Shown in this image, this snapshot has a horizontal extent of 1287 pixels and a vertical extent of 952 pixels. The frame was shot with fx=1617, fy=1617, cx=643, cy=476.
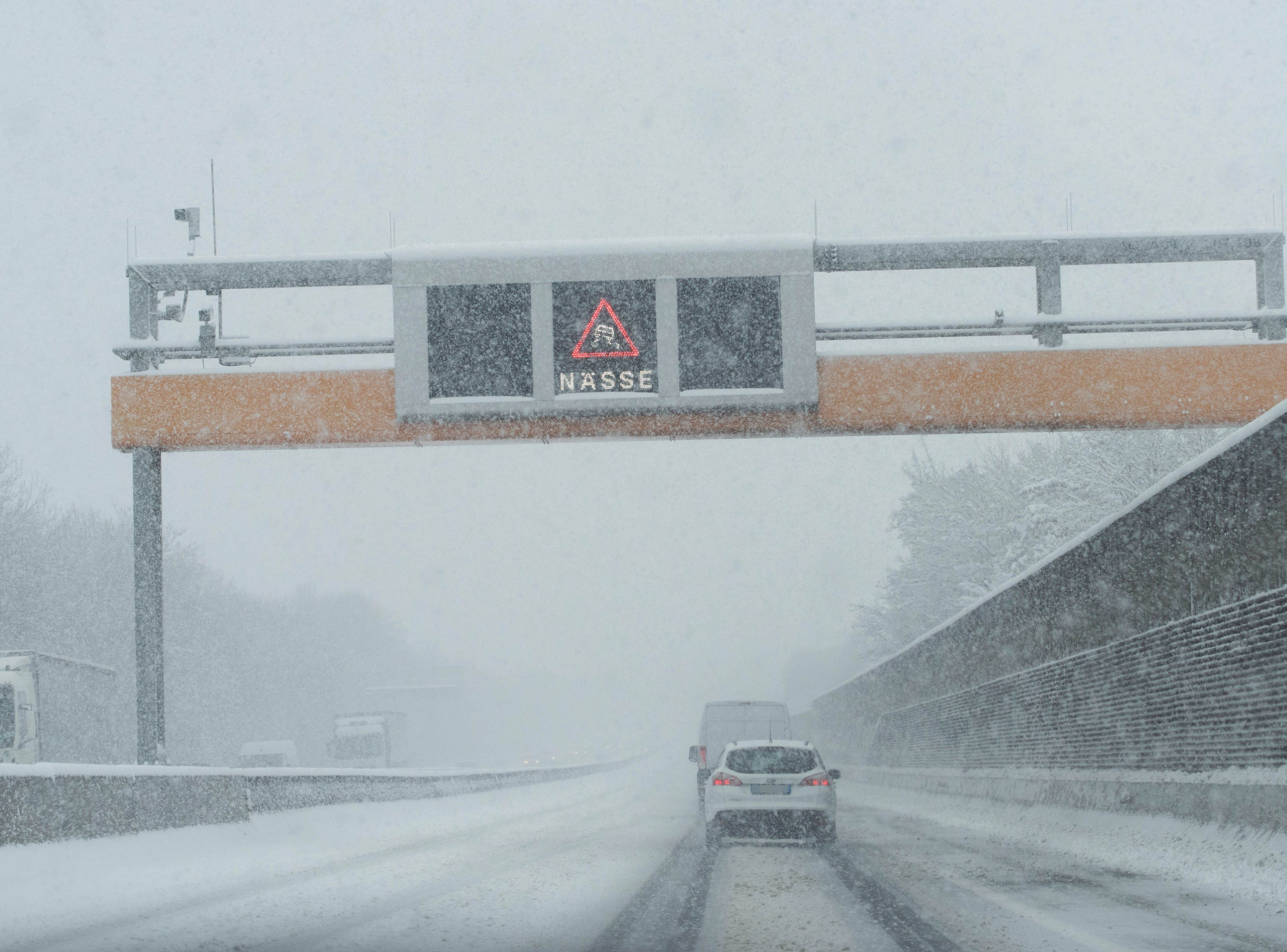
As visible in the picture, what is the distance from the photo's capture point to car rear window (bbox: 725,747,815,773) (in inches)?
780

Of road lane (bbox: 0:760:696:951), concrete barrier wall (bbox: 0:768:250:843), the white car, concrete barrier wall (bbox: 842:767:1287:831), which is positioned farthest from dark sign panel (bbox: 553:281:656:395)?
concrete barrier wall (bbox: 842:767:1287:831)

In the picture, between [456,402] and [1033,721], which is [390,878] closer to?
[456,402]

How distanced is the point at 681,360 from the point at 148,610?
25.5ft

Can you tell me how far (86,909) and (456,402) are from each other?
919 centimetres

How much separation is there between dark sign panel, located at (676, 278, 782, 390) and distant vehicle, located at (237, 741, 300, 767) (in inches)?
1458

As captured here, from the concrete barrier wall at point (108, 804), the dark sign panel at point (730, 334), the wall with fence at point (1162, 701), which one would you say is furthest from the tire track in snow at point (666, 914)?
the dark sign panel at point (730, 334)

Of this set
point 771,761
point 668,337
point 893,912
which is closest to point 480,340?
point 668,337

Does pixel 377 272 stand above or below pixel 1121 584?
above

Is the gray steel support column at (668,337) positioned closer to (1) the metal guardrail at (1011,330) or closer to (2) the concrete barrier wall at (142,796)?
(1) the metal guardrail at (1011,330)

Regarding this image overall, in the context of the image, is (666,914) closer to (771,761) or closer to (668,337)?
(771,761)

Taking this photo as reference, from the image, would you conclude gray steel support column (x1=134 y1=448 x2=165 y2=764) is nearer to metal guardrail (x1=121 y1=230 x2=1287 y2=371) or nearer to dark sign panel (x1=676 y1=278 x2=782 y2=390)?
metal guardrail (x1=121 y1=230 x2=1287 y2=371)

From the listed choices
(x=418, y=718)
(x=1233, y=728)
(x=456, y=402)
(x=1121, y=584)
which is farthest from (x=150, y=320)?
(x=418, y=718)

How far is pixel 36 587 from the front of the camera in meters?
56.9

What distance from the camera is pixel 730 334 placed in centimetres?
1942
